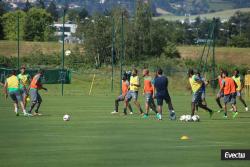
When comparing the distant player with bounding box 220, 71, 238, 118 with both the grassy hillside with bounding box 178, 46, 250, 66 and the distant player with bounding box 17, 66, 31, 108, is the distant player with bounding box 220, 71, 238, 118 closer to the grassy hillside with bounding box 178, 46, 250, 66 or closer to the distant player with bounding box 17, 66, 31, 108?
the distant player with bounding box 17, 66, 31, 108

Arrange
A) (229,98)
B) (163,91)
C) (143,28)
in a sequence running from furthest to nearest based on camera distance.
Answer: (143,28)
(229,98)
(163,91)

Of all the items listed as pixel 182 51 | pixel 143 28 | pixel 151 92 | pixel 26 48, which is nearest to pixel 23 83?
pixel 151 92

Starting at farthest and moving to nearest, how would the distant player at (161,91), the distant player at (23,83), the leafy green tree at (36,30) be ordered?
the leafy green tree at (36,30), the distant player at (23,83), the distant player at (161,91)

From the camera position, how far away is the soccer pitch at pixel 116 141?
1936cm

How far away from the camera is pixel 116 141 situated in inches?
958

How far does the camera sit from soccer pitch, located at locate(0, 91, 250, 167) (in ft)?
63.5

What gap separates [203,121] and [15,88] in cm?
795

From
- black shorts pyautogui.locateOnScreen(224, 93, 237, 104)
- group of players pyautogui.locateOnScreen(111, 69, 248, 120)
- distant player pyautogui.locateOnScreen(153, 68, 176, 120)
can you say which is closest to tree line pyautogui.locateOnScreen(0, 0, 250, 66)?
group of players pyautogui.locateOnScreen(111, 69, 248, 120)

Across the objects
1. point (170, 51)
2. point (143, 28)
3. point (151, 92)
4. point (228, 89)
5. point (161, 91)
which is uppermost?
point (143, 28)

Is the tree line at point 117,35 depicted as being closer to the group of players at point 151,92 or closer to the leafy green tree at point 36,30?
the leafy green tree at point 36,30

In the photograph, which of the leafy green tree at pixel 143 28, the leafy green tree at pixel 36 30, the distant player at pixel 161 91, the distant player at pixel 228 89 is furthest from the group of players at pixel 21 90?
the leafy green tree at pixel 36 30

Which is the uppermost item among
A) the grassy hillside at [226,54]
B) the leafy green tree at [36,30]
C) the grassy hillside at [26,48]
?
the leafy green tree at [36,30]

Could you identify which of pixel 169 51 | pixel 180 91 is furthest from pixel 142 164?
pixel 169 51

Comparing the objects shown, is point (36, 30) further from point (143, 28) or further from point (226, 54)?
point (226, 54)
